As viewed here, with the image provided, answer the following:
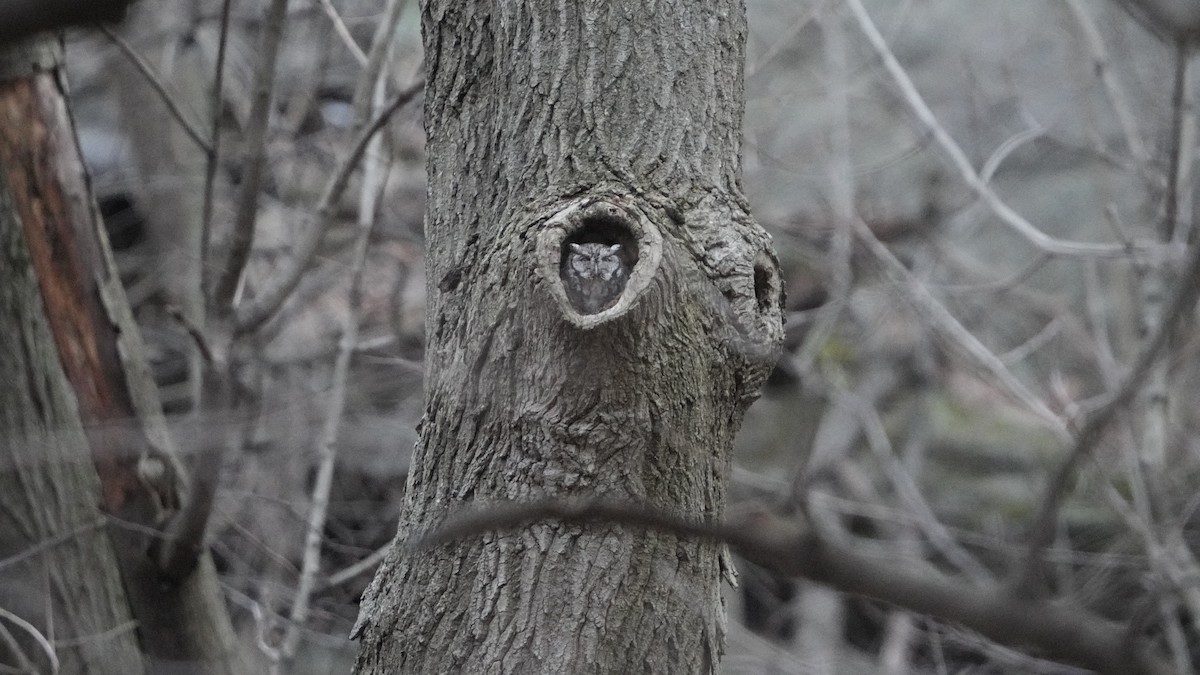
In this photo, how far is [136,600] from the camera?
2.53 meters

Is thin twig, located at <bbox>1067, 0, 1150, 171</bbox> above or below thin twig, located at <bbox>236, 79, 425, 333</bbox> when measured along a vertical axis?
above

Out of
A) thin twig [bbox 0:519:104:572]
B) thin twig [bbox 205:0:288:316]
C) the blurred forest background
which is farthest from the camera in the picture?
the blurred forest background

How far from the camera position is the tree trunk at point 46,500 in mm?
2482

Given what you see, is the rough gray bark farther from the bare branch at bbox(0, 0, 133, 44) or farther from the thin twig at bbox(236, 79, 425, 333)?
the thin twig at bbox(236, 79, 425, 333)

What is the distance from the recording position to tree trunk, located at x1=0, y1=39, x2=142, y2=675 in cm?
248

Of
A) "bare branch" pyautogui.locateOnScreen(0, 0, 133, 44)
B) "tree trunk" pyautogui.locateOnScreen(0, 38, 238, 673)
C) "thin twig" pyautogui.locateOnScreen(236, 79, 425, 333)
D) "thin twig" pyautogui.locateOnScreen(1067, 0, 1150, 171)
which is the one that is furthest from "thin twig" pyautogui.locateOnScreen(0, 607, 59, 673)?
"thin twig" pyautogui.locateOnScreen(1067, 0, 1150, 171)

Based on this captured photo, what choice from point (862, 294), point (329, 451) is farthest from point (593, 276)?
point (862, 294)

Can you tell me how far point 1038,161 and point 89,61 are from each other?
593 centimetres

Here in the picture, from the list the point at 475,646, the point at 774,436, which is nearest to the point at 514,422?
the point at 475,646

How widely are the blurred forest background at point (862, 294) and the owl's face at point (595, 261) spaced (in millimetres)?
2061

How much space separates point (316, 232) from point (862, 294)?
403 centimetres

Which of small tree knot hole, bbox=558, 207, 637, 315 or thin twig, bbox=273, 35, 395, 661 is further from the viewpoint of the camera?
thin twig, bbox=273, 35, 395, 661

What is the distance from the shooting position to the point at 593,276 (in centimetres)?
139

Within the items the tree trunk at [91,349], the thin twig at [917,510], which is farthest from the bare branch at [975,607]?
the thin twig at [917,510]
